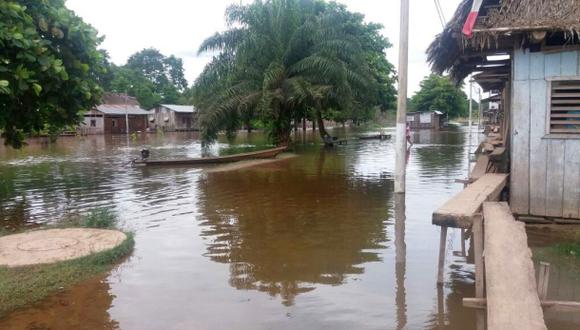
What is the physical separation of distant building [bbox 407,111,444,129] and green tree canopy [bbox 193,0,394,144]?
36.1 m

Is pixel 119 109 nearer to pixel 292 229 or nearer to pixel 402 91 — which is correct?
pixel 402 91

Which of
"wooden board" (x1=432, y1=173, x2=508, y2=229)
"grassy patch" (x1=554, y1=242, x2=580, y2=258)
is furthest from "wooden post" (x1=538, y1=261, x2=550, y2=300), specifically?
"grassy patch" (x1=554, y1=242, x2=580, y2=258)

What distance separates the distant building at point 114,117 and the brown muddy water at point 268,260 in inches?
1633

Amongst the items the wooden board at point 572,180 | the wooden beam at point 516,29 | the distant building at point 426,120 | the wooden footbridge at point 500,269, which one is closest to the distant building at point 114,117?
the distant building at point 426,120

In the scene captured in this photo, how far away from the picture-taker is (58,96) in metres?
10.1

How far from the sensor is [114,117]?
2185 inches

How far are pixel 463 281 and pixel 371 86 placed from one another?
845 inches

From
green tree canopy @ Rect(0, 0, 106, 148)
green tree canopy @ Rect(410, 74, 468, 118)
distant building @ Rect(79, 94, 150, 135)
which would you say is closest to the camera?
green tree canopy @ Rect(0, 0, 106, 148)

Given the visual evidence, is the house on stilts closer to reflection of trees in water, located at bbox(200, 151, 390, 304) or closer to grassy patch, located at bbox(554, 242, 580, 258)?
grassy patch, located at bbox(554, 242, 580, 258)

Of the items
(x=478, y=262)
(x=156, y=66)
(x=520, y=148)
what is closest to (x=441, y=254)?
(x=478, y=262)

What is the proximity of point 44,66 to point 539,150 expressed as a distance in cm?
811

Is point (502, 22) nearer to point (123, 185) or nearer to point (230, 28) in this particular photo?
point (123, 185)

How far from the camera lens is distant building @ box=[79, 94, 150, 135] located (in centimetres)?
5334

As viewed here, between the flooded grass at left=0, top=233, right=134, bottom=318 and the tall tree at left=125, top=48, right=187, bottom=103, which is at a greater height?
the tall tree at left=125, top=48, right=187, bottom=103
